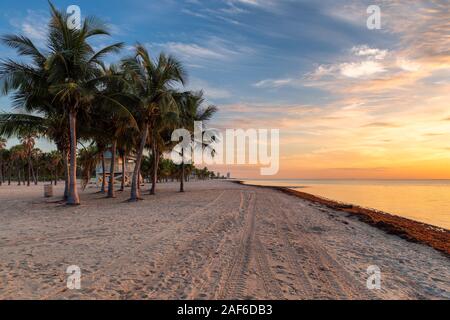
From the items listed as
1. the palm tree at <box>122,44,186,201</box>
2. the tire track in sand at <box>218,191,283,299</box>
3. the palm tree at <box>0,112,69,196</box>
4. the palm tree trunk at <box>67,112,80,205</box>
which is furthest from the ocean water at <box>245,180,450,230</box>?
the palm tree at <box>0,112,69,196</box>

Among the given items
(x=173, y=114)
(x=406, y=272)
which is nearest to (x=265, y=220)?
(x=406, y=272)

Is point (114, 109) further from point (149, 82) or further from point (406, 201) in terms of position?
point (406, 201)

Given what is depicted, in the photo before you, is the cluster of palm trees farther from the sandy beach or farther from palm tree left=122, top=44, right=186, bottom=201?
the sandy beach

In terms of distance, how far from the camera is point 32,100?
57.2ft

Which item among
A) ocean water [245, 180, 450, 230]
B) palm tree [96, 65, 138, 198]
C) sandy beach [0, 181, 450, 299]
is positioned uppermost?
palm tree [96, 65, 138, 198]

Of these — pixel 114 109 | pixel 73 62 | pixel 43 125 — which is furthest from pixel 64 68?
pixel 43 125

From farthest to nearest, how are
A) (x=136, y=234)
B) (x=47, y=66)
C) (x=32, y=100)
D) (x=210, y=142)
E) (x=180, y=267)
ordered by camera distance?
(x=210, y=142) < (x=32, y=100) < (x=47, y=66) < (x=136, y=234) < (x=180, y=267)

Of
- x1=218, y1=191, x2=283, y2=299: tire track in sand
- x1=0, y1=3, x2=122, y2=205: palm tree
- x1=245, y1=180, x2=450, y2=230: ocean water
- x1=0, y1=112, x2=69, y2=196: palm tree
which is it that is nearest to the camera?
x1=218, y1=191, x2=283, y2=299: tire track in sand

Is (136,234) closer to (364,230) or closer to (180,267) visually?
(180,267)

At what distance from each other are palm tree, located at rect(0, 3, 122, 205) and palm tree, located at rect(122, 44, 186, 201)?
2.64 meters

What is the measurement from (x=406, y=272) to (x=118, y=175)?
51.0 m

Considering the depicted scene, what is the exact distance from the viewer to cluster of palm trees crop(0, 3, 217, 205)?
15.6 metres

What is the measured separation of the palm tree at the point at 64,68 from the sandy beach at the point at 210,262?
324 inches
